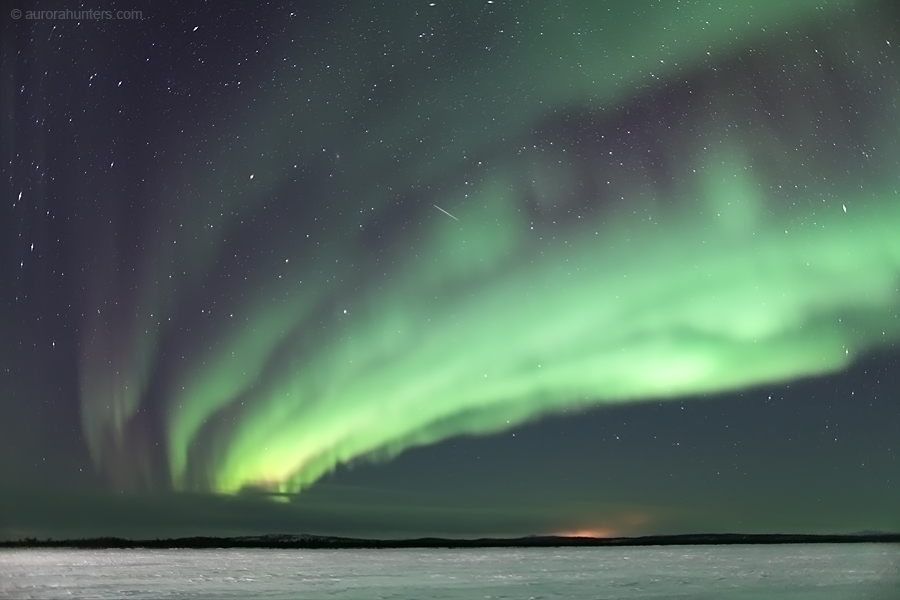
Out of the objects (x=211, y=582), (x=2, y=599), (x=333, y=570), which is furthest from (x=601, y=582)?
(x=2, y=599)

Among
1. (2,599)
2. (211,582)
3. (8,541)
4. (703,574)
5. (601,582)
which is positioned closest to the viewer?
(2,599)

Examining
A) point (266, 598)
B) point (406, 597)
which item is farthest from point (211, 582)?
point (406, 597)

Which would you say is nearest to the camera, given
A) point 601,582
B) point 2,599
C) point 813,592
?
point 2,599

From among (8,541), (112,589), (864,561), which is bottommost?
(864,561)

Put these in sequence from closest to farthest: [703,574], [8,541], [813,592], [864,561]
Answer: [8,541]
[813,592]
[703,574]
[864,561]

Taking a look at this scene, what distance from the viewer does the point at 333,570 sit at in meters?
5.71

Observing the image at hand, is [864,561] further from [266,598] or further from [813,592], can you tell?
[266,598]

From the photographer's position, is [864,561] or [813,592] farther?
[864,561]

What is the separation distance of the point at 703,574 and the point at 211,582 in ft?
11.4

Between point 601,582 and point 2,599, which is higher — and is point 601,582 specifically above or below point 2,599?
below

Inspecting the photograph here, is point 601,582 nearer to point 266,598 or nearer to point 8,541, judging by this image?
point 266,598

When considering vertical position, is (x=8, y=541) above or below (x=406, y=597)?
above

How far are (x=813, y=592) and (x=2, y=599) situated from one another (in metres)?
3.86

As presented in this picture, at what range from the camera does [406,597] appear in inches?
144
